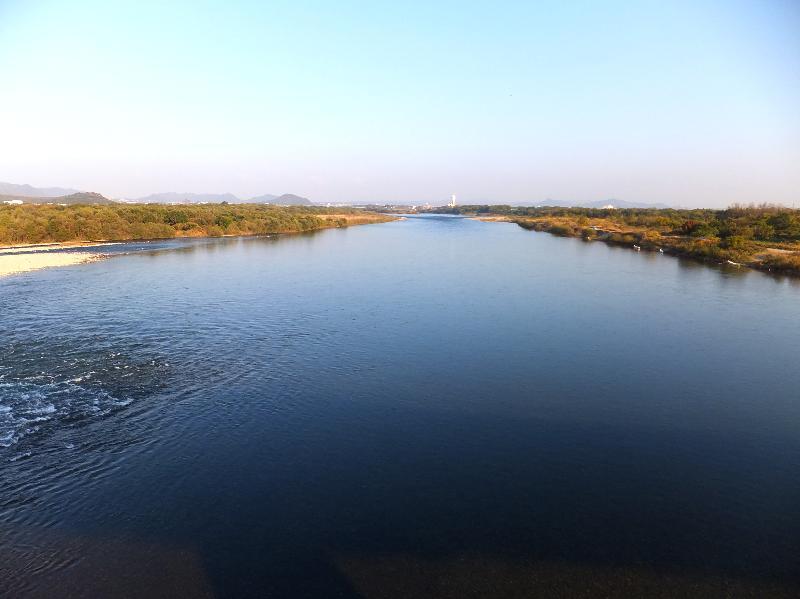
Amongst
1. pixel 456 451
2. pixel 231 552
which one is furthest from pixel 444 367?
pixel 231 552

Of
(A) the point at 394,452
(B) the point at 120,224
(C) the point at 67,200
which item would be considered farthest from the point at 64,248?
(C) the point at 67,200

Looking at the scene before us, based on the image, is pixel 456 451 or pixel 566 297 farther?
pixel 566 297

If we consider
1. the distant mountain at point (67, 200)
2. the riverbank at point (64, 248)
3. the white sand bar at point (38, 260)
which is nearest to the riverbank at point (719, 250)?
the riverbank at point (64, 248)

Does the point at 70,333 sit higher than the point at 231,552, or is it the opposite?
the point at 70,333

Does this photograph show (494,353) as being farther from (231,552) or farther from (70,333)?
(70,333)

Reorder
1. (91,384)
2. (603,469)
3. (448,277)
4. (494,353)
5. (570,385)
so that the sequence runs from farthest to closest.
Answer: (448,277) → (494,353) → (570,385) → (91,384) → (603,469)

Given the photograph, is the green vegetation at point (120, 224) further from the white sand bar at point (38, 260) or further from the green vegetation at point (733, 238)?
the green vegetation at point (733, 238)

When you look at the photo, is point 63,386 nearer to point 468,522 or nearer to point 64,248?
point 468,522
